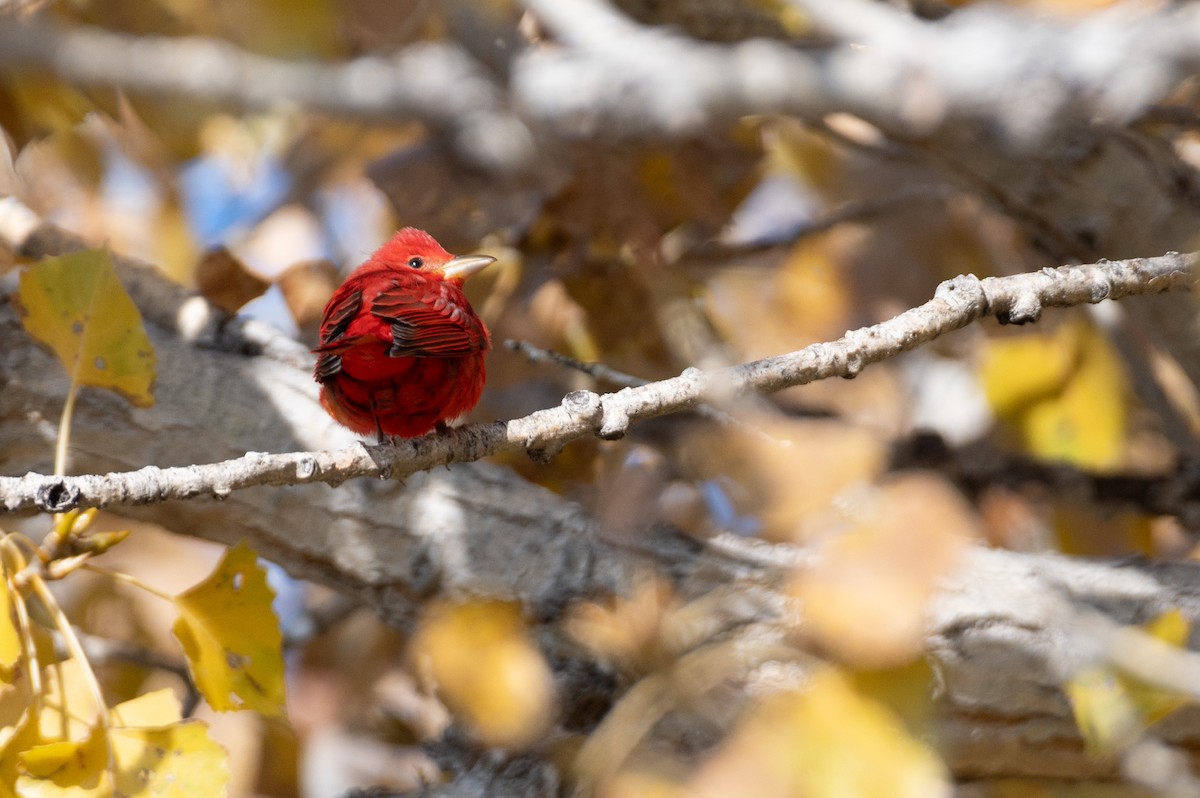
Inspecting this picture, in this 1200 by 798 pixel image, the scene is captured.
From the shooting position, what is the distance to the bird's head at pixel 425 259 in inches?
91.0

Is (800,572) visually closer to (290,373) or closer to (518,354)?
(518,354)

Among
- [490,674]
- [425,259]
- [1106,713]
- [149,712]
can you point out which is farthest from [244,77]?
[1106,713]

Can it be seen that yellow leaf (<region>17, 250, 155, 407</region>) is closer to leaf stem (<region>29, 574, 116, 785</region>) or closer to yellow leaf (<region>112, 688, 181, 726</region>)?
leaf stem (<region>29, 574, 116, 785</region>)

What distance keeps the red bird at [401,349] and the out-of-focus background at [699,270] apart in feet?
1.07

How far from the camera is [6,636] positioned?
1.62 m

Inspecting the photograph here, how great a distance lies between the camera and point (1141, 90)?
2.07 meters

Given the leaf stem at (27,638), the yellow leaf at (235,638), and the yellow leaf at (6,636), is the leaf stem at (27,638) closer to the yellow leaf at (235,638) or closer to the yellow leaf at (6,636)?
the yellow leaf at (6,636)

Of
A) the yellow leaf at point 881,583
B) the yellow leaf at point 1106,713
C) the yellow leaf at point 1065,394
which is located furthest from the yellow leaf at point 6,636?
the yellow leaf at point 1065,394

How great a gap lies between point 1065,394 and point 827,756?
178 centimetres

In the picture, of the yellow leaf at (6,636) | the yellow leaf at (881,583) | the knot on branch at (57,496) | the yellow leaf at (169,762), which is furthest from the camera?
the yellow leaf at (881,583)

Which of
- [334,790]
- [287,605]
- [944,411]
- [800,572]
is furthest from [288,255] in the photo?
[800,572]

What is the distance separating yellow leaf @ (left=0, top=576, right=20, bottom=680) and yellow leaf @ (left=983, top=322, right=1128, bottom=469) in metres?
2.57

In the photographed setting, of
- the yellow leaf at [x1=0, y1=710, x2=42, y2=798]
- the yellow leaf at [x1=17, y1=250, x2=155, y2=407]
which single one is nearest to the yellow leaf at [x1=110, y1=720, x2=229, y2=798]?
the yellow leaf at [x1=0, y1=710, x2=42, y2=798]

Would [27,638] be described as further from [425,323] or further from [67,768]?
[425,323]
